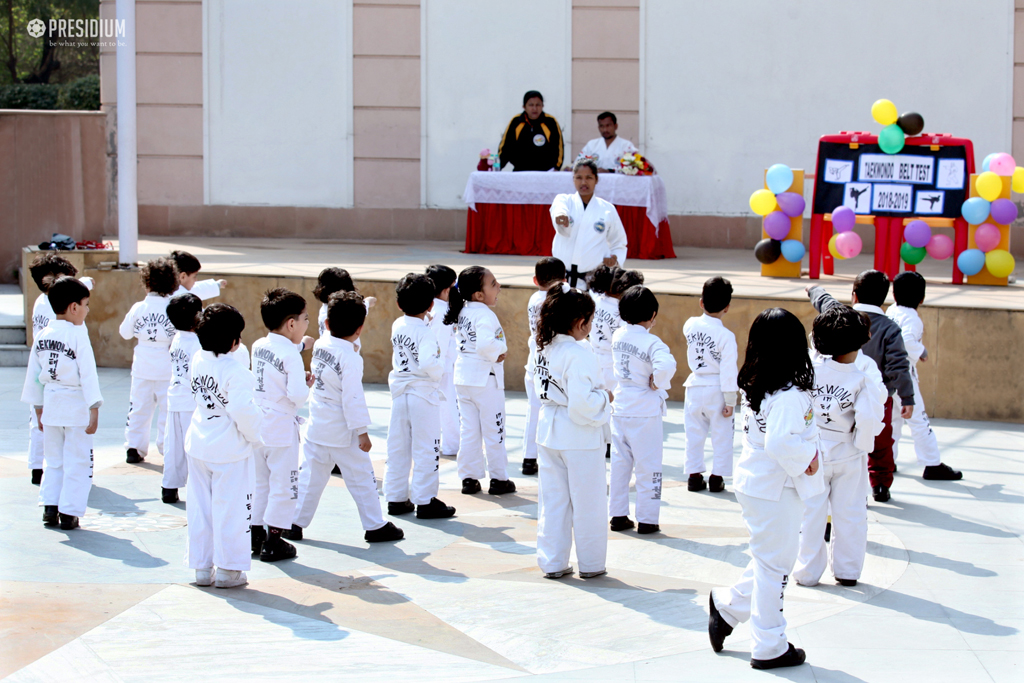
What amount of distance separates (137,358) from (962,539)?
5.07 m

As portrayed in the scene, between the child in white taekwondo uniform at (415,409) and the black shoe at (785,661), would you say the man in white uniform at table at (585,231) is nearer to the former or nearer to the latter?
the child in white taekwondo uniform at (415,409)

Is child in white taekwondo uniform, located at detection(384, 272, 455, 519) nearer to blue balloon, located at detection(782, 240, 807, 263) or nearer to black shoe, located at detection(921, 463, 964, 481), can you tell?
black shoe, located at detection(921, 463, 964, 481)

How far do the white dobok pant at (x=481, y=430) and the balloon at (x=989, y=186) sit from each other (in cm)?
604

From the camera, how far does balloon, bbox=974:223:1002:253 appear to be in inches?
406

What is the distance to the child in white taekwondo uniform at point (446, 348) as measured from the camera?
6551mm

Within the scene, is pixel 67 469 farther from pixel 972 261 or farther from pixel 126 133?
pixel 972 261

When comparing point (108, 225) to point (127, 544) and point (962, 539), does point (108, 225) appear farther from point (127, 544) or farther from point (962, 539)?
point (962, 539)

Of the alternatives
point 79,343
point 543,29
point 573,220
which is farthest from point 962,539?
point 543,29

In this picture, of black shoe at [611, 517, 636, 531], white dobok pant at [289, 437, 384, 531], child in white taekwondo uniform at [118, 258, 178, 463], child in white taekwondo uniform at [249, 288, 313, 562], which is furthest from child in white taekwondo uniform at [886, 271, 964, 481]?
child in white taekwondo uniform at [118, 258, 178, 463]

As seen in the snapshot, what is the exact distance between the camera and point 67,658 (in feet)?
13.3

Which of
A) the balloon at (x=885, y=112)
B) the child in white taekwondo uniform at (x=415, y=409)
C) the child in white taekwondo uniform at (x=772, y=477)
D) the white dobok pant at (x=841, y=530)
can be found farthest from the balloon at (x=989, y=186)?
the child in white taekwondo uniform at (x=772, y=477)

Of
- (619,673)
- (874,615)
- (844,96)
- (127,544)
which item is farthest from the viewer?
(844,96)

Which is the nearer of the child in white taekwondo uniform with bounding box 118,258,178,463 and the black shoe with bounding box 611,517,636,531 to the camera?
the black shoe with bounding box 611,517,636,531

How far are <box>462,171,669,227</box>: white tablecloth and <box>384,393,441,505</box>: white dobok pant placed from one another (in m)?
6.84
